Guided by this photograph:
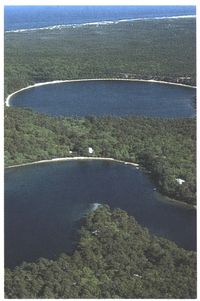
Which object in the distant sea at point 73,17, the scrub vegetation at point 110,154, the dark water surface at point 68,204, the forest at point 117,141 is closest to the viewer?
the scrub vegetation at point 110,154

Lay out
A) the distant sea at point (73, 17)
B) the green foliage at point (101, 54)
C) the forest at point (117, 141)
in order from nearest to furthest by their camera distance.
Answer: the forest at point (117, 141) < the green foliage at point (101, 54) < the distant sea at point (73, 17)

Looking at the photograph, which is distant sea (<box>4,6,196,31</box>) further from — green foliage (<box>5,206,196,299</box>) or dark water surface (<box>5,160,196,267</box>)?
green foliage (<box>5,206,196,299</box>)

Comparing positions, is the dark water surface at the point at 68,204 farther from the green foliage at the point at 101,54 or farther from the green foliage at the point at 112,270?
the green foliage at the point at 101,54

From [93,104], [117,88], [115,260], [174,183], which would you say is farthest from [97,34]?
[115,260]

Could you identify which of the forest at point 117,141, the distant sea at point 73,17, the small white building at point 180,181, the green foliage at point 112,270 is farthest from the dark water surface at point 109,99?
the distant sea at point 73,17

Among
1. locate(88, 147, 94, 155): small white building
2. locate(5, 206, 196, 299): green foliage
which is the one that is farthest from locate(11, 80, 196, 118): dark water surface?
locate(5, 206, 196, 299): green foliage

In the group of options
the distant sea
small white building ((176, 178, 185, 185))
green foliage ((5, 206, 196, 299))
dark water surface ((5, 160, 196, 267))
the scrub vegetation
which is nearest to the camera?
green foliage ((5, 206, 196, 299))

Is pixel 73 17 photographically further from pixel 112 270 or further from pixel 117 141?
pixel 112 270
